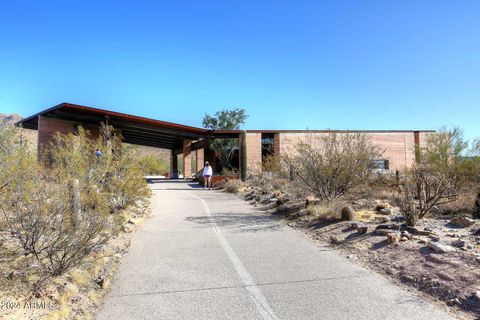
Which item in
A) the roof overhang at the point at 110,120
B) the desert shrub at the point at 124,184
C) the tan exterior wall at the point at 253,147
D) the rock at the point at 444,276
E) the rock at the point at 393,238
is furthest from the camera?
the tan exterior wall at the point at 253,147

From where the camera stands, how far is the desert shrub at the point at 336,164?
10500 mm

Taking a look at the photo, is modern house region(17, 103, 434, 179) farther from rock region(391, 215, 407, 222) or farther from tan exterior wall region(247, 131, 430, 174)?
rock region(391, 215, 407, 222)

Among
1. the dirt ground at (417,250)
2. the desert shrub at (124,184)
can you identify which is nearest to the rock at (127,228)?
the desert shrub at (124,184)

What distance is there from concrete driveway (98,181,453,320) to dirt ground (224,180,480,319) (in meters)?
0.31

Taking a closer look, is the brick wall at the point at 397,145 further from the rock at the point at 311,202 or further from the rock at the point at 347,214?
the rock at the point at 347,214

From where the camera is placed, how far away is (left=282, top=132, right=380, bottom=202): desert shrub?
1050 cm

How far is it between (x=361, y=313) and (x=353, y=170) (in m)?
7.04

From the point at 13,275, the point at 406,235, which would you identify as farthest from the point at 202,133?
the point at 13,275

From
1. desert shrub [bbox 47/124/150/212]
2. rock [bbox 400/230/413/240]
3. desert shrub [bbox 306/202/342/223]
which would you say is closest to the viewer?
rock [bbox 400/230/413/240]

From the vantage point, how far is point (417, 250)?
18.9ft

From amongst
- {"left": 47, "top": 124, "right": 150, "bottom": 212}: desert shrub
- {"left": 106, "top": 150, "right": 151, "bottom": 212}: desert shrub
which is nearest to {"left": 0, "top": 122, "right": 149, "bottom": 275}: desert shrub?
{"left": 47, "top": 124, "right": 150, "bottom": 212}: desert shrub

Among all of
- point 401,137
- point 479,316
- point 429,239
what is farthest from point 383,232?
point 401,137

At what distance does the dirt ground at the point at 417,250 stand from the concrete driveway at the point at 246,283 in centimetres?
31

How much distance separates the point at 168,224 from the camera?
945 cm
